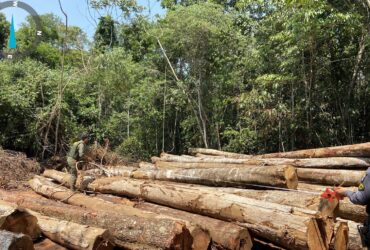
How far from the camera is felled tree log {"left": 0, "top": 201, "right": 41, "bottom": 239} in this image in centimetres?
529

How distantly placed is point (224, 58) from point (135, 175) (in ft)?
29.0

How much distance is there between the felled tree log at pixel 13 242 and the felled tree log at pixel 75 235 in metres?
0.71

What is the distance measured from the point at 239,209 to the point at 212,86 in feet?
41.6

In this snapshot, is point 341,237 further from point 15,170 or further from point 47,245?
point 15,170

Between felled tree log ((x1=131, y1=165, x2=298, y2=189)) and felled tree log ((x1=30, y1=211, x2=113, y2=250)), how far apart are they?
8.45ft

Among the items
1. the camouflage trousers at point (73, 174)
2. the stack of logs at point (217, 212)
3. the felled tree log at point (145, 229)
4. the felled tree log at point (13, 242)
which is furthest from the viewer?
the camouflage trousers at point (73, 174)

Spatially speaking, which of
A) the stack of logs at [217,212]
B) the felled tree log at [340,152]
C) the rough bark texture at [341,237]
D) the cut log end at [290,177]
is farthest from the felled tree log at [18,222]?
the felled tree log at [340,152]

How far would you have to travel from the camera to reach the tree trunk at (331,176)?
6.80 m

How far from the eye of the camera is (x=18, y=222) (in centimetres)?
550

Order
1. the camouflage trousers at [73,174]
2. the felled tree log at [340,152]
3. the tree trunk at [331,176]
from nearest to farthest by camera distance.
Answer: the tree trunk at [331,176] → the felled tree log at [340,152] → the camouflage trousers at [73,174]

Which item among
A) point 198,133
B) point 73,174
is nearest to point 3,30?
point 198,133

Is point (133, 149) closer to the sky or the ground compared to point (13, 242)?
closer to the sky

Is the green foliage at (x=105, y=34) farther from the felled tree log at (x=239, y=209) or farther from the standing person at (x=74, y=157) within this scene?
the felled tree log at (x=239, y=209)

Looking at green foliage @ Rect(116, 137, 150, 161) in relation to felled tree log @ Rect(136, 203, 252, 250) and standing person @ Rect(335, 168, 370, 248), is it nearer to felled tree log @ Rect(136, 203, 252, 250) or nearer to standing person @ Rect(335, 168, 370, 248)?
felled tree log @ Rect(136, 203, 252, 250)
